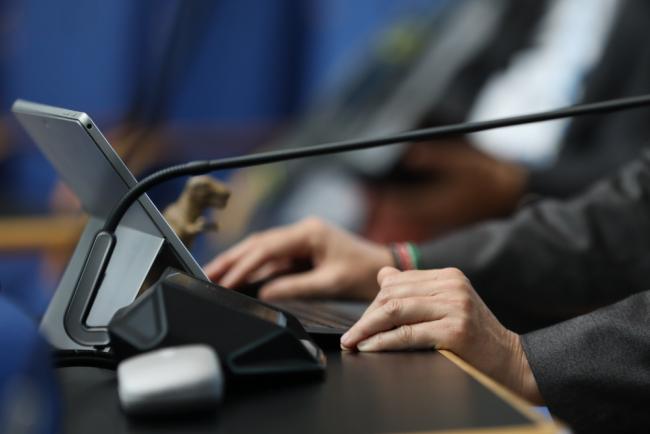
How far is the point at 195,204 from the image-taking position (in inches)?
38.2

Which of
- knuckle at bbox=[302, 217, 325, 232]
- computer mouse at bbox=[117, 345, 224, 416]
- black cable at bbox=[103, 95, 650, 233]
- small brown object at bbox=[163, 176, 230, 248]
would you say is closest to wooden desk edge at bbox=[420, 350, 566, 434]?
computer mouse at bbox=[117, 345, 224, 416]

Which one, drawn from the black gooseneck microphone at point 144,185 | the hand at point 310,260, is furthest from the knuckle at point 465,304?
the hand at point 310,260

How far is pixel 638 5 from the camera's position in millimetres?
2121

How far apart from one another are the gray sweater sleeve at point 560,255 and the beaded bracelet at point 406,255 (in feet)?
0.03

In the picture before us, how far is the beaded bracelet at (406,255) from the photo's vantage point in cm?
117

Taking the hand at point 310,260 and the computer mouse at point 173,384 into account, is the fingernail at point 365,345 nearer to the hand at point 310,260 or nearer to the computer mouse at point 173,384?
the computer mouse at point 173,384

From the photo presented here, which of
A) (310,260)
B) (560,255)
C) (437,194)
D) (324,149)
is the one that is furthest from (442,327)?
(437,194)

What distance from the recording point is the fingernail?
714mm

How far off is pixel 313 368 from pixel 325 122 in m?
2.06

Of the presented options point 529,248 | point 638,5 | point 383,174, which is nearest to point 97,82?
point 383,174

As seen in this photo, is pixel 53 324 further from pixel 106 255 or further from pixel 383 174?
pixel 383 174

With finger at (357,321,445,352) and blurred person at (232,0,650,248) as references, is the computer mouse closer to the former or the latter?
finger at (357,321,445,352)

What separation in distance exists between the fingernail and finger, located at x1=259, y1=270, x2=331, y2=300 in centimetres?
36

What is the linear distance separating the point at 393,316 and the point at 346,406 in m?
0.16
